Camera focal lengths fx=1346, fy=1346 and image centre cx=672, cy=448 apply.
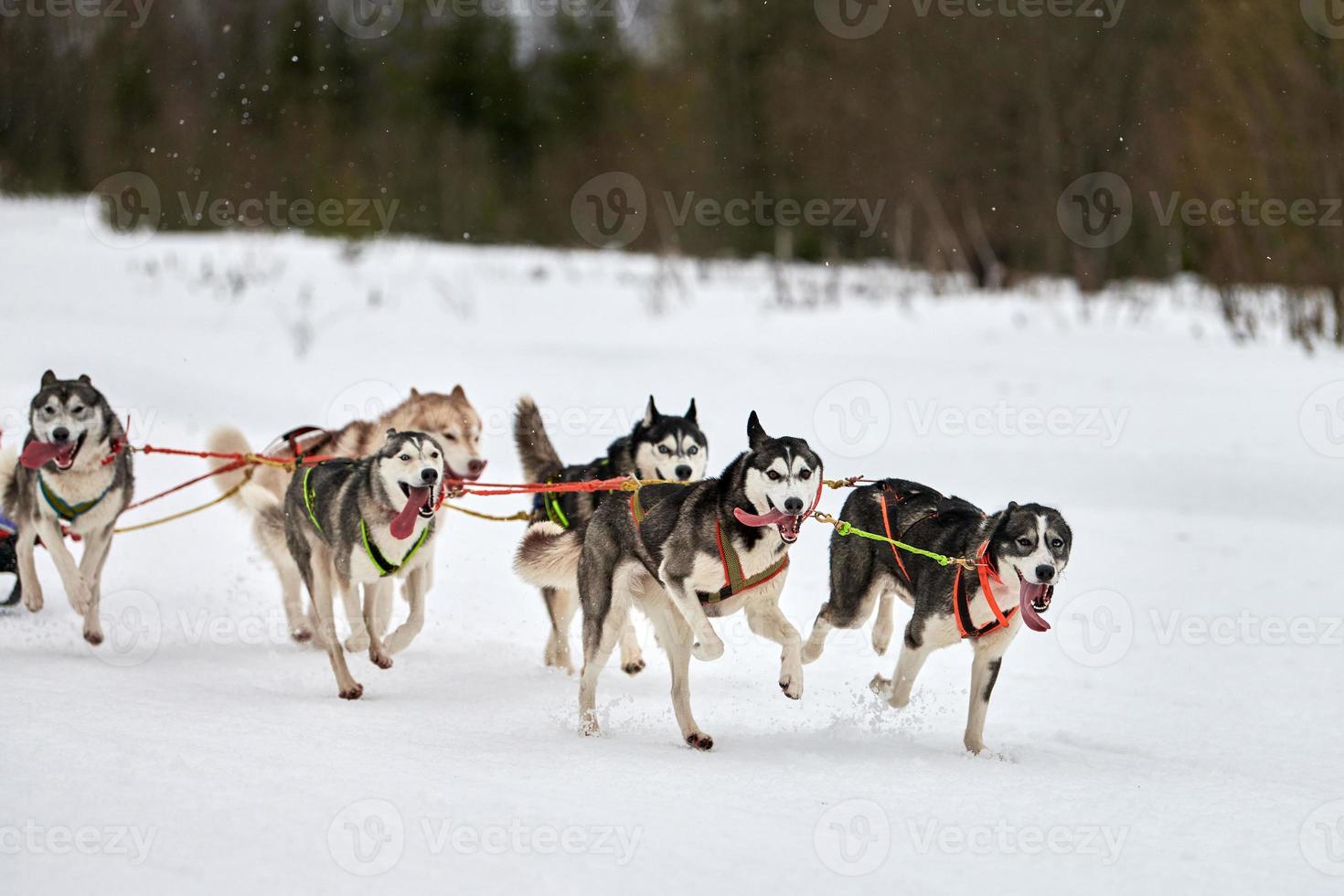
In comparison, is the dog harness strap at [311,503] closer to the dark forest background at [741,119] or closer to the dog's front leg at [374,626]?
the dog's front leg at [374,626]

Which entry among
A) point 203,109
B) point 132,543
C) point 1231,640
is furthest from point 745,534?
point 203,109

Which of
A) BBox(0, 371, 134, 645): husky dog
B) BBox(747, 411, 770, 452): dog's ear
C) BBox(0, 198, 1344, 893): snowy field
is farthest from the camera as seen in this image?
BBox(0, 371, 134, 645): husky dog

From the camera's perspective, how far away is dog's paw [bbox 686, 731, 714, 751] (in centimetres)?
429

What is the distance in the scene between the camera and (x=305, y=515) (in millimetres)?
5293

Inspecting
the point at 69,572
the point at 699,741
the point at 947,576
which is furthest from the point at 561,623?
the point at 69,572

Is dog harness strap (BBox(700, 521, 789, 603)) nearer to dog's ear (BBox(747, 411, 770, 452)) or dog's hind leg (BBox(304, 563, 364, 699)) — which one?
dog's ear (BBox(747, 411, 770, 452))

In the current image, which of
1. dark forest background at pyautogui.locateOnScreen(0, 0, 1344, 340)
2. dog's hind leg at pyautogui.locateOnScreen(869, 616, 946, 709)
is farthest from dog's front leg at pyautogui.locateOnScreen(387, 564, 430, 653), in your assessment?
dark forest background at pyautogui.locateOnScreen(0, 0, 1344, 340)

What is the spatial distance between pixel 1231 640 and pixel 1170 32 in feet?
41.3

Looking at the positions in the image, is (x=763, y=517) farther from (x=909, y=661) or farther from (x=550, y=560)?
(x=550, y=560)

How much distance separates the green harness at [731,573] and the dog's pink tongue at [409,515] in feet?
3.69

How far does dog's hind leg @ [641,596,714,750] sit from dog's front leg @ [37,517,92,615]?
7.69 feet

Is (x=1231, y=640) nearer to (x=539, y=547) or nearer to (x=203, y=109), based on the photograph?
(x=539, y=547)

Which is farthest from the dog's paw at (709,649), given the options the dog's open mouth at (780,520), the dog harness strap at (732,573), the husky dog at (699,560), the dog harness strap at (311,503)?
the dog harness strap at (311,503)

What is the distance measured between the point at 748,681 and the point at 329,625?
65.9 inches
